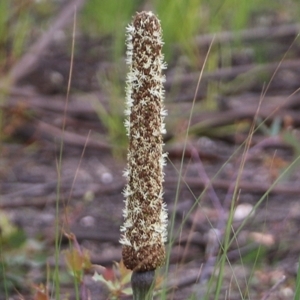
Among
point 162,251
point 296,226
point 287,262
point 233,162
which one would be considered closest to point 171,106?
point 233,162

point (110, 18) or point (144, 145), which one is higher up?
point (110, 18)

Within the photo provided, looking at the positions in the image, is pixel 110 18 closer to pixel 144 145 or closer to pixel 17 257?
pixel 17 257

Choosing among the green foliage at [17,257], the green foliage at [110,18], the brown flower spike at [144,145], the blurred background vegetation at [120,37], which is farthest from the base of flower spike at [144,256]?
the green foliage at [110,18]

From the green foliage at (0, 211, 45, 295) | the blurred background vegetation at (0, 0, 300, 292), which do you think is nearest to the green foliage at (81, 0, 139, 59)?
the blurred background vegetation at (0, 0, 300, 292)

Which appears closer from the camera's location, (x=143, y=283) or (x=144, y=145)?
(x=144, y=145)

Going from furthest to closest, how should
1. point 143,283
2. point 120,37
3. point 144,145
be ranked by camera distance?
point 120,37 → point 143,283 → point 144,145

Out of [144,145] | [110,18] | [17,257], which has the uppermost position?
[110,18]

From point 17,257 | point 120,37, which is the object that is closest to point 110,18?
point 120,37

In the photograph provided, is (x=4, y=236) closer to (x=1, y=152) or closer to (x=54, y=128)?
(x=1, y=152)
